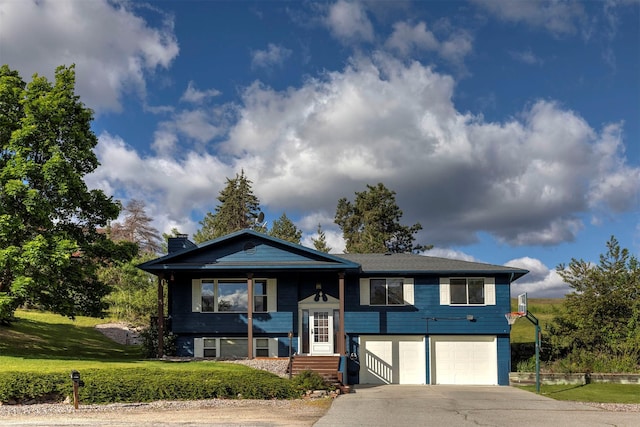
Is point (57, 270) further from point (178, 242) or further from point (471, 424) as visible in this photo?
point (471, 424)

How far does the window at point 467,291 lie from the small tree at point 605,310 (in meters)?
3.90

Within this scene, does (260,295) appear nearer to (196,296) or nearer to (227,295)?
(227,295)

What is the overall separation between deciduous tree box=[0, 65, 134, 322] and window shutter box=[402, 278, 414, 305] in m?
12.2

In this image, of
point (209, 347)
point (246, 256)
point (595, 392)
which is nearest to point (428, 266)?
point (246, 256)

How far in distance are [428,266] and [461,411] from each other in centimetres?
1095

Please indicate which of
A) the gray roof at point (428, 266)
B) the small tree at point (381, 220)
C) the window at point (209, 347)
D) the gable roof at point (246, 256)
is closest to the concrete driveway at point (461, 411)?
the gray roof at point (428, 266)

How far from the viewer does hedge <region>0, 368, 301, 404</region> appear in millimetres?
18047

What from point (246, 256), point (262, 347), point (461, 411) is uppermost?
point (246, 256)

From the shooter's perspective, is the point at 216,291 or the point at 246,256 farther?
the point at 216,291

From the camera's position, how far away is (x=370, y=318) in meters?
28.3

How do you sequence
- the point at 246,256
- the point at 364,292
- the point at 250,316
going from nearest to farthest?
1. the point at 250,316
2. the point at 246,256
3. the point at 364,292

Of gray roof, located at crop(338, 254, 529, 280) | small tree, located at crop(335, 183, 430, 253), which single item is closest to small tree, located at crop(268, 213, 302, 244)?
small tree, located at crop(335, 183, 430, 253)

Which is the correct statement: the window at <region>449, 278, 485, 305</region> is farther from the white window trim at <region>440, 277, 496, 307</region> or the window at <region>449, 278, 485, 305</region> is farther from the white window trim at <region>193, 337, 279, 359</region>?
the white window trim at <region>193, 337, 279, 359</region>

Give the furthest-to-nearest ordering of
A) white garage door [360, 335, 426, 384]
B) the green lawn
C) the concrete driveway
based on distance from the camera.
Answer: white garage door [360, 335, 426, 384] → the green lawn → the concrete driveway
